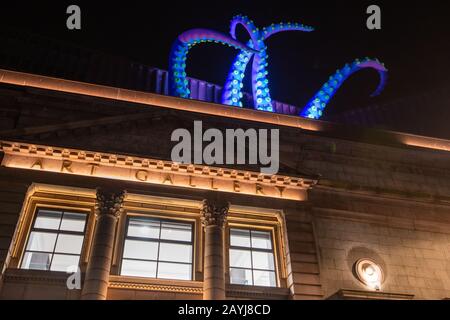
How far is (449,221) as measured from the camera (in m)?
22.0

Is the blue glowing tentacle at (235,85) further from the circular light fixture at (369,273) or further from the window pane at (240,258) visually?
the circular light fixture at (369,273)

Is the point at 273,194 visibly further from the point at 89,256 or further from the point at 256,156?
the point at 89,256

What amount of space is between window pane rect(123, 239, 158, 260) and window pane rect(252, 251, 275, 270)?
417 centimetres

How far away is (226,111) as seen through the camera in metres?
23.0

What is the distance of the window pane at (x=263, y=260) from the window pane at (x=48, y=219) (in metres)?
8.11

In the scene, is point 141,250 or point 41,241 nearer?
point 41,241

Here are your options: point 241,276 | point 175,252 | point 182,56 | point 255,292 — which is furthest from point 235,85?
point 255,292

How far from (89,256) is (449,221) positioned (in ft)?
55.2

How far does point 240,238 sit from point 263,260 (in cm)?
137

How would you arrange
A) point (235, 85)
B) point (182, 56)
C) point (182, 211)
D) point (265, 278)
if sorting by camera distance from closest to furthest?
point (265, 278)
point (182, 211)
point (182, 56)
point (235, 85)

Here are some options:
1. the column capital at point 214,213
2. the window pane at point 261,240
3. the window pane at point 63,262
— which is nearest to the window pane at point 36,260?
the window pane at point 63,262

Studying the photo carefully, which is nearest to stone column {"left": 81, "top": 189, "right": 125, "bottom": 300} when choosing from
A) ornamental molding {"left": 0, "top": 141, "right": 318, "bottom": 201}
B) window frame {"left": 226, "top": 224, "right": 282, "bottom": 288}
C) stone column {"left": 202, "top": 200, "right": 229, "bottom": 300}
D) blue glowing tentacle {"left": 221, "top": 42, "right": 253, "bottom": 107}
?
ornamental molding {"left": 0, "top": 141, "right": 318, "bottom": 201}

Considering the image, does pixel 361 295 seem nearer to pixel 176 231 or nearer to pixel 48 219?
pixel 176 231

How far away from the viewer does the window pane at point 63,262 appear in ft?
55.2
